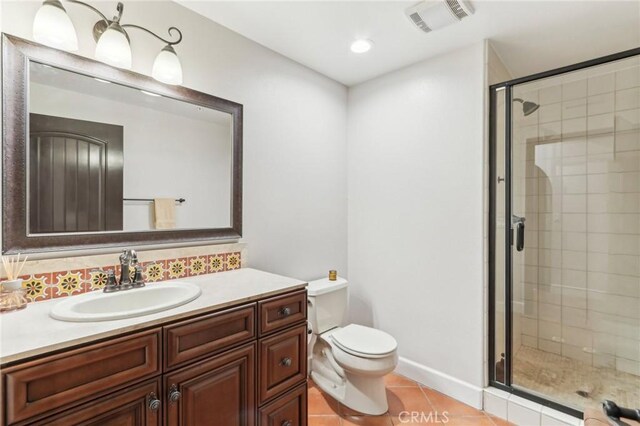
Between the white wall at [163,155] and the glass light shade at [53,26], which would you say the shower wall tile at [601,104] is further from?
the glass light shade at [53,26]

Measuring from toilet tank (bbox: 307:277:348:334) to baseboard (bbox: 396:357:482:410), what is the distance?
61cm

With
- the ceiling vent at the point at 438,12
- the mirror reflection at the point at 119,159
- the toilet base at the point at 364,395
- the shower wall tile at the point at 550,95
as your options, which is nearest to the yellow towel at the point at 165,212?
the mirror reflection at the point at 119,159

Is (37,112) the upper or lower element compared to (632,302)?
upper

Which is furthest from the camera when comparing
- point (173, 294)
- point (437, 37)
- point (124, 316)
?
point (437, 37)

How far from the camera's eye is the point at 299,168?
226 cm

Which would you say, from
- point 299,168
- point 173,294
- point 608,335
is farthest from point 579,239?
point 173,294

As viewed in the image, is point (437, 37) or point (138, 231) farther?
point (437, 37)

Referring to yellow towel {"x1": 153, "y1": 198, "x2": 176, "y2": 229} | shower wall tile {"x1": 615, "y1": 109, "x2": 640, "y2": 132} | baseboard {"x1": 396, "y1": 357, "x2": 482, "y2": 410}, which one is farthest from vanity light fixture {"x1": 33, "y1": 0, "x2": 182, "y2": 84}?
shower wall tile {"x1": 615, "y1": 109, "x2": 640, "y2": 132}

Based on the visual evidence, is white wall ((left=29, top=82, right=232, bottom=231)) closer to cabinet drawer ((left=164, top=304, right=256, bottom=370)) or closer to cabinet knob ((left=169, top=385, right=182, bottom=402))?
cabinet drawer ((left=164, top=304, right=256, bottom=370))

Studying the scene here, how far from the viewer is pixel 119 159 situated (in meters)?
1.42

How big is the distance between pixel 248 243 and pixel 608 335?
9.06 ft

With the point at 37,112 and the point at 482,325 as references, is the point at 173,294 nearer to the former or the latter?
the point at 37,112

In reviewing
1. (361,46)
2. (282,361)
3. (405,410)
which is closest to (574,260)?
(405,410)

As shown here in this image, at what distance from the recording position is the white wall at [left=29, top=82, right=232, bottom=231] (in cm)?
132
